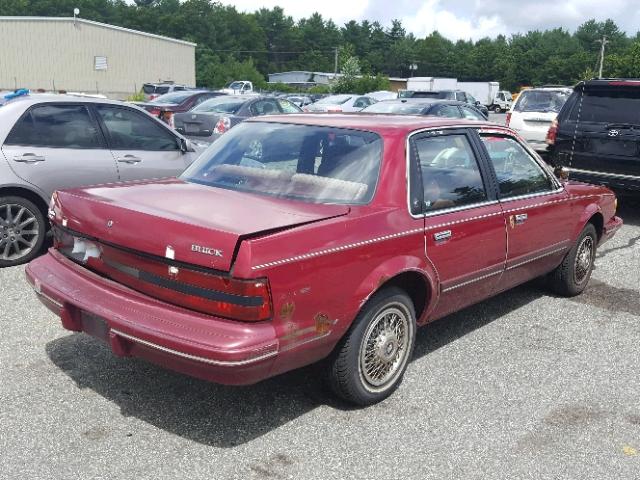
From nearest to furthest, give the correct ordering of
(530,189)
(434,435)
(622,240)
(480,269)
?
(434,435) → (480,269) → (530,189) → (622,240)

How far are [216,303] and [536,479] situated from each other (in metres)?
1.72

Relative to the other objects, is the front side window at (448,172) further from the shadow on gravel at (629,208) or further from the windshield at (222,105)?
the windshield at (222,105)

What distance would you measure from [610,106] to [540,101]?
7.32m

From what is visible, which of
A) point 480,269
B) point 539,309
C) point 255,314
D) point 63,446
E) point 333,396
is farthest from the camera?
point 539,309

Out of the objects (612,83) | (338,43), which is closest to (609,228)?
(612,83)

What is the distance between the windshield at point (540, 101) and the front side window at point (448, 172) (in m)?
11.2

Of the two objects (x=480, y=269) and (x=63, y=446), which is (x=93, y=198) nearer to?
(x=63, y=446)

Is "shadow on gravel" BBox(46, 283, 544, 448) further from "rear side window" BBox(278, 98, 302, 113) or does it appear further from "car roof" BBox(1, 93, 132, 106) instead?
"rear side window" BBox(278, 98, 302, 113)

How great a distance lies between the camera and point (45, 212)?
665 centimetres

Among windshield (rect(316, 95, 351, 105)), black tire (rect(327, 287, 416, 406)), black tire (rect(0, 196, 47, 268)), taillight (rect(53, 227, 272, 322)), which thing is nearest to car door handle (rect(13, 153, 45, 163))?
black tire (rect(0, 196, 47, 268))

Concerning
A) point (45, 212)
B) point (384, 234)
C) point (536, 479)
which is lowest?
point (536, 479)

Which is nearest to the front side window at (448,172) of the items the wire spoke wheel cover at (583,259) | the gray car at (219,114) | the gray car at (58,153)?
the wire spoke wheel cover at (583,259)

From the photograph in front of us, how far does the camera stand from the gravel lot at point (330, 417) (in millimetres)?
3254

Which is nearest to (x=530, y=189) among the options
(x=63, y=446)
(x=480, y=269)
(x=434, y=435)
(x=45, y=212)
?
(x=480, y=269)
